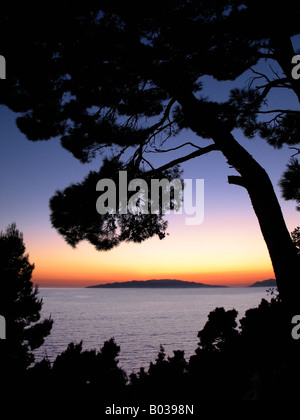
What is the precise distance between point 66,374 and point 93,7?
6314 millimetres

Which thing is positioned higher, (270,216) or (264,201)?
(264,201)

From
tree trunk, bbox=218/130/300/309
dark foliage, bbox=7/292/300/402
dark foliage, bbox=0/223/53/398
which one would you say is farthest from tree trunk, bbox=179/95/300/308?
dark foliage, bbox=0/223/53/398

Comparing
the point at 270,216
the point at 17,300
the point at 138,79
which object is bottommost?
the point at 17,300

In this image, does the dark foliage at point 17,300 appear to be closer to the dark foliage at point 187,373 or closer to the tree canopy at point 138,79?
the dark foliage at point 187,373

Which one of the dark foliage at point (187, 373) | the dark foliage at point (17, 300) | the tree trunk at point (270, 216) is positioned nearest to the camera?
the tree trunk at point (270, 216)

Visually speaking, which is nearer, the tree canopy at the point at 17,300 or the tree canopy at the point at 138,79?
the tree canopy at the point at 138,79

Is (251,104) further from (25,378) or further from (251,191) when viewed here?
(25,378)

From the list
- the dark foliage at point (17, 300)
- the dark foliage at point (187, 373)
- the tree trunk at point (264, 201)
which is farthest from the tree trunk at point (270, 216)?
the dark foliage at point (17, 300)

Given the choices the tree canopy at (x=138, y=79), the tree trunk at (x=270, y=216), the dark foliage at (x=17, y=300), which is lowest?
the dark foliage at (x=17, y=300)

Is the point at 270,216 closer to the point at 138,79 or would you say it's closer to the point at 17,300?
the point at 138,79

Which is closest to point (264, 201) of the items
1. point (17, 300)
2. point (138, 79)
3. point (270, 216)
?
point (270, 216)

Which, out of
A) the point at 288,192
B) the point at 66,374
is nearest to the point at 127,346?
the point at 66,374

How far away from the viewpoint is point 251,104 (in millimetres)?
4688

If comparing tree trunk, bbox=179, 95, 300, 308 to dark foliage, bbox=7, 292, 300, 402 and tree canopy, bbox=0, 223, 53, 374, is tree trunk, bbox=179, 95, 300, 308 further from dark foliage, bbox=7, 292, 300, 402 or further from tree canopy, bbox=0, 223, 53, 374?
tree canopy, bbox=0, 223, 53, 374
